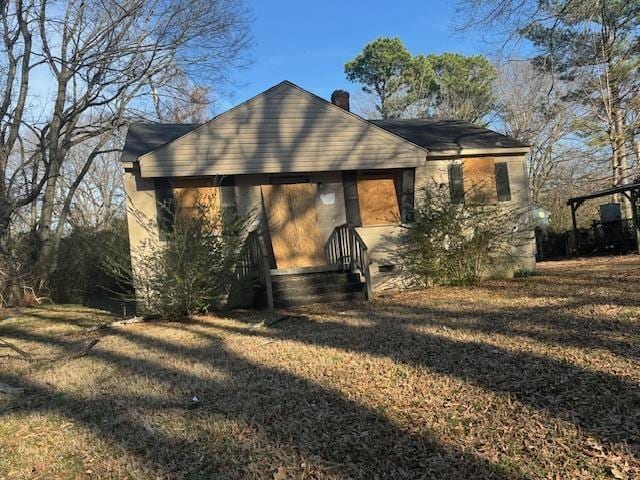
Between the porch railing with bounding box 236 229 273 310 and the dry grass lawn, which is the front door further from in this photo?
the dry grass lawn

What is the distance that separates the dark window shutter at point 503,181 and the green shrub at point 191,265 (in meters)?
6.68

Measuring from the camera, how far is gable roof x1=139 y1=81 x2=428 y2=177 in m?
10.8

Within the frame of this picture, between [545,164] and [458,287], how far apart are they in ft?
73.6

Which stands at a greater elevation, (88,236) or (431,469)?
(88,236)

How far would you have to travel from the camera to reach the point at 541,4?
10.7 meters

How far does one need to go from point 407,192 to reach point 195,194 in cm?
479

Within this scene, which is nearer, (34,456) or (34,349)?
(34,456)

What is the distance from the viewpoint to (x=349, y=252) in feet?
→ 37.6

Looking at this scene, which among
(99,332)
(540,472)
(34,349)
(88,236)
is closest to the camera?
(540,472)

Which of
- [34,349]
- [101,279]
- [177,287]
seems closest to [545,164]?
[101,279]

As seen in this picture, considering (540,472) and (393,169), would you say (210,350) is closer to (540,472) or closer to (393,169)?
(540,472)

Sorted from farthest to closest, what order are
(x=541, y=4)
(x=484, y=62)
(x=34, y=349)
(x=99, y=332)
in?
(x=484, y=62) → (x=541, y=4) → (x=99, y=332) → (x=34, y=349)

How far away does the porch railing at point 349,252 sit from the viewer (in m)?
10.3

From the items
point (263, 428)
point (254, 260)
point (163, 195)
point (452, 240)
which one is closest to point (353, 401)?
point (263, 428)
